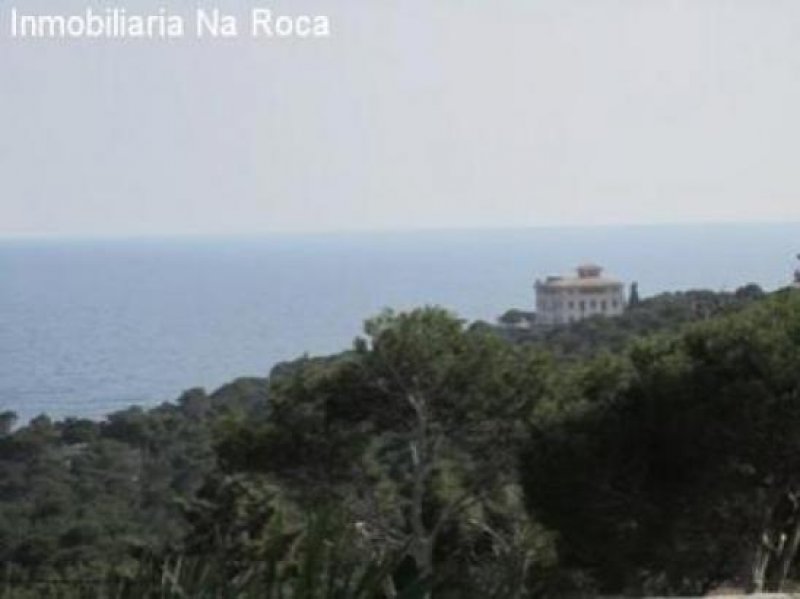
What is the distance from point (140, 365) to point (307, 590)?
2503cm

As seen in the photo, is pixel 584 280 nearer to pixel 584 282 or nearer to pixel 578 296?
pixel 584 282

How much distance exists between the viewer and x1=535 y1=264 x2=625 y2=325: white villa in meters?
26.0

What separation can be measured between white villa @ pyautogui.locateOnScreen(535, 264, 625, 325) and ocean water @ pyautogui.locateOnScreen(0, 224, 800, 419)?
448 mm

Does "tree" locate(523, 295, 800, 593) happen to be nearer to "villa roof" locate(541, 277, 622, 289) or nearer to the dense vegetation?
the dense vegetation

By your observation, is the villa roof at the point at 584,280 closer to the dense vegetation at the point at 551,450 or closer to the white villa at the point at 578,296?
the white villa at the point at 578,296

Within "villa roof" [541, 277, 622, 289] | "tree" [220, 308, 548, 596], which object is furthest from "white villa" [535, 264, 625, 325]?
"tree" [220, 308, 548, 596]

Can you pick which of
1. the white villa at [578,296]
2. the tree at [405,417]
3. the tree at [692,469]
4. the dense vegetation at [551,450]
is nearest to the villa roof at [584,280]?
the white villa at [578,296]

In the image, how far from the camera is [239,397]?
16469mm

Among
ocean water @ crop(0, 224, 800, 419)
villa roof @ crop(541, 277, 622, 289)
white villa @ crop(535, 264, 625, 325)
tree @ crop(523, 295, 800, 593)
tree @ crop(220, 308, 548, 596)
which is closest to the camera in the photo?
tree @ crop(523, 295, 800, 593)

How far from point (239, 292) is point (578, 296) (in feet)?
49.3

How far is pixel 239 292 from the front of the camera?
134 feet

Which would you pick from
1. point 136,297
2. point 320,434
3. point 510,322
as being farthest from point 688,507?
point 136,297

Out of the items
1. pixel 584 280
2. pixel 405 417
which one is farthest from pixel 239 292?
pixel 405 417

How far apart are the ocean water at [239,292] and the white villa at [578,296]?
448 millimetres
